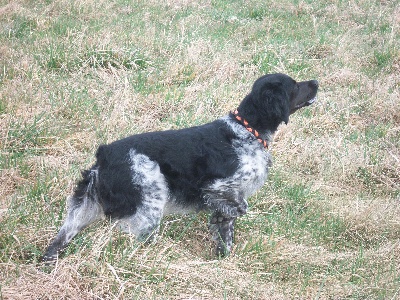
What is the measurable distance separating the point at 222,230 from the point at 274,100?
1.10 meters

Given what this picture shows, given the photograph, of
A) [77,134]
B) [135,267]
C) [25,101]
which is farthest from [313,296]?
[25,101]

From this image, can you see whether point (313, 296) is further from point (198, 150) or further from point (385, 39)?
point (385, 39)

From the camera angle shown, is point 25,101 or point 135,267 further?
point 25,101

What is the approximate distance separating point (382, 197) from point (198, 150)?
2280mm

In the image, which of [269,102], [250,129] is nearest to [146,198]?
[250,129]

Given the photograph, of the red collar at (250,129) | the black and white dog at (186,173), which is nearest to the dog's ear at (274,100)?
the black and white dog at (186,173)

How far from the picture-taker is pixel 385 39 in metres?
9.02

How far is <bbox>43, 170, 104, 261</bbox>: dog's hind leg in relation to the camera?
3.44 metres

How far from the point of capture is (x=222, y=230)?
4.04 meters

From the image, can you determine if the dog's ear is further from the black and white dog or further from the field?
the field

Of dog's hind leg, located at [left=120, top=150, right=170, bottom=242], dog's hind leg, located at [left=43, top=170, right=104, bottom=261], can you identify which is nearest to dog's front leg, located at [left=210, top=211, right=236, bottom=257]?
dog's hind leg, located at [left=120, top=150, right=170, bottom=242]

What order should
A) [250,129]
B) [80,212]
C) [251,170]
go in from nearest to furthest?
[80,212] → [251,170] → [250,129]

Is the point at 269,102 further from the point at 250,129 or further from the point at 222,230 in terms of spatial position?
the point at 222,230

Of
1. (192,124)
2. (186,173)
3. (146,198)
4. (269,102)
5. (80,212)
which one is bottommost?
(192,124)
